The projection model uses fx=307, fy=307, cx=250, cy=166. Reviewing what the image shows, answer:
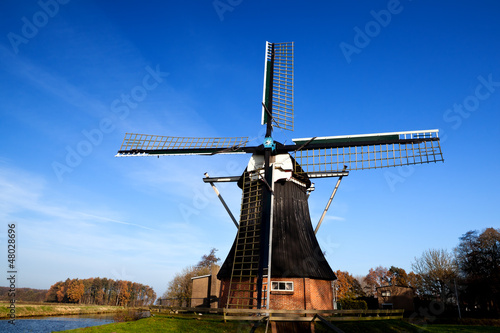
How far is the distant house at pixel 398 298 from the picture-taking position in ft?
128

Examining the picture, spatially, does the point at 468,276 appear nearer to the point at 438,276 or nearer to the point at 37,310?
the point at 438,276

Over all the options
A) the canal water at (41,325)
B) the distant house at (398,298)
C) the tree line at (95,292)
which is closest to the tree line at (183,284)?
the canal water at (41,325)

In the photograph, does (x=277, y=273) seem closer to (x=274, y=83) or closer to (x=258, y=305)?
(x=258, y=305)

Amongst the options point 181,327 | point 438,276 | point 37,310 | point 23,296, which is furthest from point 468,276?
point 23,296

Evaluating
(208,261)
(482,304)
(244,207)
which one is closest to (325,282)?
(244,207)

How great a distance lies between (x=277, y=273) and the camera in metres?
15.6

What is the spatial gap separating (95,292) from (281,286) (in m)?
115

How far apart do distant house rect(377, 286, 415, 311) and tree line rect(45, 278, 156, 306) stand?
8467 cm

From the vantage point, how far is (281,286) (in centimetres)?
1574

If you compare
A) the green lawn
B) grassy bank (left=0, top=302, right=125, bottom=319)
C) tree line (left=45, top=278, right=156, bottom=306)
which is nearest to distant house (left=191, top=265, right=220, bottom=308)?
the green lawn

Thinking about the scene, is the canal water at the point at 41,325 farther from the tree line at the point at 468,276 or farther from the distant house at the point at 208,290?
the tree line at the point at 468,276

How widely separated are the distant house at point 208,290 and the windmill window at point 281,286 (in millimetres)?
12127

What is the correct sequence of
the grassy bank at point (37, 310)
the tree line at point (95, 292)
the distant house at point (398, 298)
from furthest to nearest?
the tree line at point (95, 292), the distant house at point (398, 298), the grassy bank at point (37, 310)

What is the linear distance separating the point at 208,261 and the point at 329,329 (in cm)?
5086
